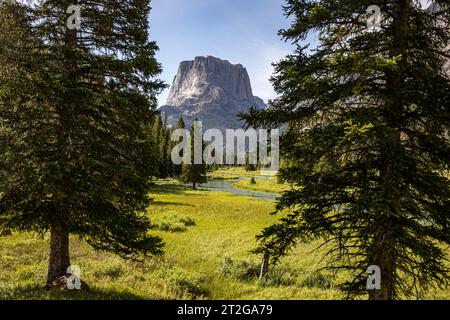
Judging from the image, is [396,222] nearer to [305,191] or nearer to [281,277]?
[305,191]

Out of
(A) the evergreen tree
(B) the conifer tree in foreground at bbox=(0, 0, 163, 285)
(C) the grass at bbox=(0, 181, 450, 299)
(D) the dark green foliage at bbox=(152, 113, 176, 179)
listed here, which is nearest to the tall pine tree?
(A) the evergreen tree

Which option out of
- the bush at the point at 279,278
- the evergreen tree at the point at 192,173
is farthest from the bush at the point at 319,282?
the evergreen tree at the point at 192,173

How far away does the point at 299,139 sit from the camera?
8539 millimetres

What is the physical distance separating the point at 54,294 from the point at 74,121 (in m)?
5.03

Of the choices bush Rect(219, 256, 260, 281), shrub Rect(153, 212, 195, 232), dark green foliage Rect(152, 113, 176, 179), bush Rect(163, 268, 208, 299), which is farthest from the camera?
dark green foliage Rect(152, 113, 176, 179)

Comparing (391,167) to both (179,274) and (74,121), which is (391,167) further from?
(179,274)

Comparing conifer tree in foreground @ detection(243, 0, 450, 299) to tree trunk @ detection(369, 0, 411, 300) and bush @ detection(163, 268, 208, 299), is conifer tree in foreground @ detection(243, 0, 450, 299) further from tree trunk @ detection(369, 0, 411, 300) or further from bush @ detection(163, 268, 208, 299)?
bush @ detection(163, 268, 208, 299)

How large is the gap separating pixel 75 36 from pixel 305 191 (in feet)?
27.7

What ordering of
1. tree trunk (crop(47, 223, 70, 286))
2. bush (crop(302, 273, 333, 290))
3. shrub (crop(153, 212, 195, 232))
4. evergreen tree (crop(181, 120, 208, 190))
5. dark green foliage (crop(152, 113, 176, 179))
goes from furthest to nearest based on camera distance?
dark green foliage (crop(152, 113, 176, 179)) < evergreen tree (crop(181, 120, 208, 190)) < shrub (crop(153, 212, 195, 232)) < bush (crop(302, 273, 333, 290)) < tree trunk (crop(47, 223, 70, 286))

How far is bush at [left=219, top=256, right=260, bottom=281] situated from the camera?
16.3 metres

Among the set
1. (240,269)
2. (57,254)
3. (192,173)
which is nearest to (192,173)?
(192,173)

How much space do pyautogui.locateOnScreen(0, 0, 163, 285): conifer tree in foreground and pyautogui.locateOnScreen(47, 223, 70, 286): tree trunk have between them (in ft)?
0.10

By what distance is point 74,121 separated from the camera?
33.3 feet
